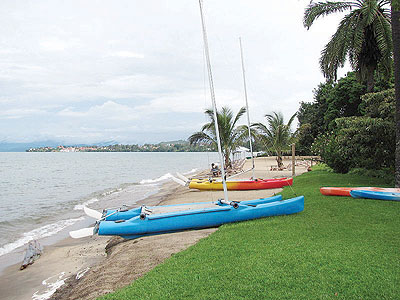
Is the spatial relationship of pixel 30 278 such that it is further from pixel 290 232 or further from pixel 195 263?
pixel 290 232

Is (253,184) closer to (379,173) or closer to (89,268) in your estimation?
(379,173)

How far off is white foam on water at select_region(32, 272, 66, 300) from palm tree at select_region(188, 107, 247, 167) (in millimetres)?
16094

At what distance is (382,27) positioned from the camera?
12.5 m

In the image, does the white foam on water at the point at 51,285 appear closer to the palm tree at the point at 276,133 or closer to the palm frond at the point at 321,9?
the palm frond at the point at 321,9

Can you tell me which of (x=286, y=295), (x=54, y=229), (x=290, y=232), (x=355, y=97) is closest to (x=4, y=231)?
(x=54, y=229)

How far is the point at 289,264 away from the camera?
443 centimetres

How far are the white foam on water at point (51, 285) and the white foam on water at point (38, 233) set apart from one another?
354cm

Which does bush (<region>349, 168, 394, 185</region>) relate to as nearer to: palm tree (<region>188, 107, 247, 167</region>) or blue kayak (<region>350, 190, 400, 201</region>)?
blue kayak (<region>350, 190, 400, 201</region>)

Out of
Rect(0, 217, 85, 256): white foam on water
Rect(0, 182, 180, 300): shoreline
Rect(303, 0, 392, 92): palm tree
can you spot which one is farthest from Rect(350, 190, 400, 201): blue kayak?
Rect(0, 217, 85, 256): white foam on water

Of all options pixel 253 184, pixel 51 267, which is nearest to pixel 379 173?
pixel 253 184

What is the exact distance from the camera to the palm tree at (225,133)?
2197cm

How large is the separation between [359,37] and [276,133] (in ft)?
37.2

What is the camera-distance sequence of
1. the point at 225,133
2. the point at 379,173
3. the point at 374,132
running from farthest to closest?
the point at 225,133, the point at 379,173, the point at 374,132

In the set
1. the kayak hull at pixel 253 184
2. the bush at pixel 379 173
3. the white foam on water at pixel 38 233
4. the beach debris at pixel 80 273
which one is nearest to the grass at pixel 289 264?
the beach debris at pixel 80 273
